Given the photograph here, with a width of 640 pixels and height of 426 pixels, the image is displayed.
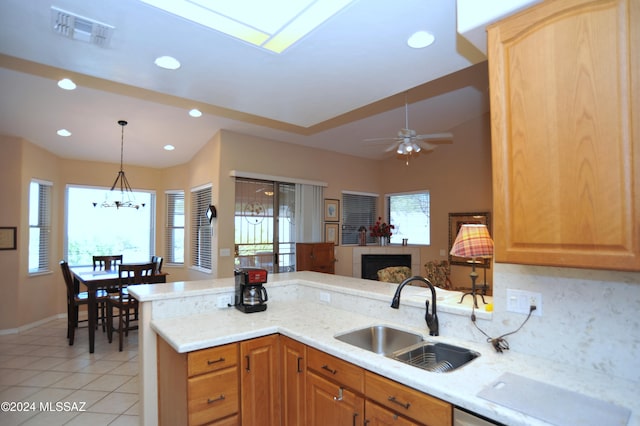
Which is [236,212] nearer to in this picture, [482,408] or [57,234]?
[57,234]

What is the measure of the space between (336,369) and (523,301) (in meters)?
1.00

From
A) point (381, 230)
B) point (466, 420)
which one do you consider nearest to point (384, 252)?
point (381, 230)

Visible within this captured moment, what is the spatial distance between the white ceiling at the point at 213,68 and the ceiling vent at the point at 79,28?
0.13 ft

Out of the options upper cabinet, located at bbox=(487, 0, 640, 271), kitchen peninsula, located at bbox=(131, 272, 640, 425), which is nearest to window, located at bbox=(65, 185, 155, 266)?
kitchen peninsula, located at bbox=(131, 272, 640, 425)

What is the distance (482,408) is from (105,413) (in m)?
3.14

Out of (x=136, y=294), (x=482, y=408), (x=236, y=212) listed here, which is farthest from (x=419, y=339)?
(x=236, y=212)

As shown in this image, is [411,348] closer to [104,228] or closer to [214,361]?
[214,361]

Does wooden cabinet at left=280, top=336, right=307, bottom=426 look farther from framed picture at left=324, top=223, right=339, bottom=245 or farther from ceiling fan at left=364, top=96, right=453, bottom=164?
framed picture at left=324, top=223, right=339, bottom=245

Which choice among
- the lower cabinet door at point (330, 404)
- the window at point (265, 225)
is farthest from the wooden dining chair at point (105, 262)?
the lower cabinet door at point (330, 404)

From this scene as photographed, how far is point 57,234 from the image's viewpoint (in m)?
5.83

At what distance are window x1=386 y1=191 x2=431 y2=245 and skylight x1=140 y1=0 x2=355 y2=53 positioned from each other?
5.35 m

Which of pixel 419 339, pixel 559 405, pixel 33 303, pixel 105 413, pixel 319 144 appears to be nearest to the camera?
pixel 559 405

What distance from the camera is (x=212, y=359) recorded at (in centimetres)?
193

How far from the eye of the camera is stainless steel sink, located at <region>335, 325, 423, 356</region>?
2.07 meters
